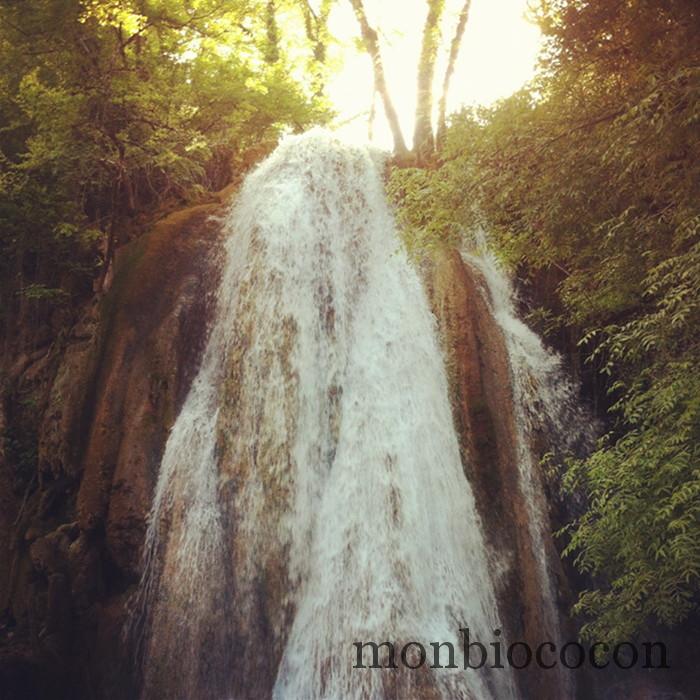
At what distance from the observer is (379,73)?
12.9 m

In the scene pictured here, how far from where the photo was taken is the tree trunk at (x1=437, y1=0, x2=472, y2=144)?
12.7 m

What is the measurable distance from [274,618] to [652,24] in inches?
287

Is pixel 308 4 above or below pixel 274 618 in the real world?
above

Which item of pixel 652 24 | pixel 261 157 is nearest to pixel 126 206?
pixel 261 157

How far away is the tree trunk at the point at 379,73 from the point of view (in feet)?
42.2

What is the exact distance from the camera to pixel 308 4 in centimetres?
1780

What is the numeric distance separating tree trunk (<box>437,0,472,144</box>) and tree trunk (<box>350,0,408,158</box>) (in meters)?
0.82

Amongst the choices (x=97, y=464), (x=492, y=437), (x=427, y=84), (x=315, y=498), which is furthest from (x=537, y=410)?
(x=427, y=84)

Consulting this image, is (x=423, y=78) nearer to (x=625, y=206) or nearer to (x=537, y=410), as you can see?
(x=625, y=206)

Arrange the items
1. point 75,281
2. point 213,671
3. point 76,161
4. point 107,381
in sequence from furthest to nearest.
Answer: point 75,281, point 76,161, point 107,381, point 213,671

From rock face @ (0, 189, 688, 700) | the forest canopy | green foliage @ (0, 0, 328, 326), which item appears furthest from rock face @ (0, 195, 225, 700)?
the forest canopy

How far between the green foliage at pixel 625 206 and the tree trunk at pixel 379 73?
17.4 ft

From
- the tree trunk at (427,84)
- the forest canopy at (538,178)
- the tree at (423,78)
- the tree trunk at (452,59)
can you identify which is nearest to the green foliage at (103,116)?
the forest canopy at (538,178)

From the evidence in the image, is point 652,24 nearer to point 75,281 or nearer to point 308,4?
point 75,281
